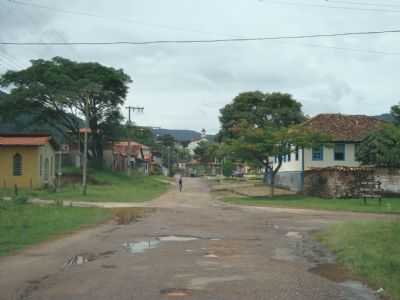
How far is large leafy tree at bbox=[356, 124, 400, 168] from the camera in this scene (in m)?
40.9

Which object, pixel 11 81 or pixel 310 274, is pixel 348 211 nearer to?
pixel 310 274

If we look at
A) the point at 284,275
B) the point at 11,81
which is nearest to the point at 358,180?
the point at 284,275

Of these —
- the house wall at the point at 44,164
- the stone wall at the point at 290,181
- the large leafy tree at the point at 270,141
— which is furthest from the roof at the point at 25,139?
the stone wall at the point at 290,181

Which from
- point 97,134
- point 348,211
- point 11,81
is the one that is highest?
point 11,81

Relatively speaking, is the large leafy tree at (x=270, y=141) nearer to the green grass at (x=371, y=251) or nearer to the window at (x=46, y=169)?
the window at (x=46, y=169)

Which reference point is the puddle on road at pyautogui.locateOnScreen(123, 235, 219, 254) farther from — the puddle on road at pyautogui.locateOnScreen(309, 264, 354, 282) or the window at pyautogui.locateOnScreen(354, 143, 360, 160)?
the window at pyautogui.locateOnScreen(354, 143, 360, 160)

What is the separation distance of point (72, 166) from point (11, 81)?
47.7ft

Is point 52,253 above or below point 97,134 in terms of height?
below

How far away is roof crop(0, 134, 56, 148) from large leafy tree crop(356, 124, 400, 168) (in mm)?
25460

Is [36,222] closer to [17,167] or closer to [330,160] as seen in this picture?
[17,167]

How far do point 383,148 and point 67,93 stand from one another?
105 feet

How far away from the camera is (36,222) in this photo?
1983 cm

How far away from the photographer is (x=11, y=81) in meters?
61.7

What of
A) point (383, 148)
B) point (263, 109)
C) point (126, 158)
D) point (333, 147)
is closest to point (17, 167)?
point (333, 147)
